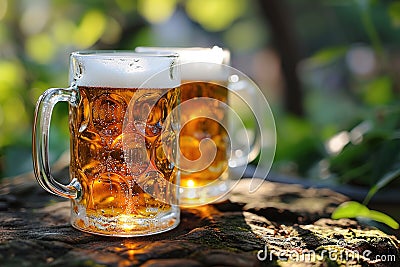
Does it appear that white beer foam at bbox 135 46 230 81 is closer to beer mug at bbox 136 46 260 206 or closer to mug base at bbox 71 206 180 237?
beer mug at bbox 136 46 260 206

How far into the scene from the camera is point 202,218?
1.08 metres

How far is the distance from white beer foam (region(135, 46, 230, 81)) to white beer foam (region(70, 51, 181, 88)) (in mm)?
190

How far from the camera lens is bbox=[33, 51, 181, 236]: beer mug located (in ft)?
3.10

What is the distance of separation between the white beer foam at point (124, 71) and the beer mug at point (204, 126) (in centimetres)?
19

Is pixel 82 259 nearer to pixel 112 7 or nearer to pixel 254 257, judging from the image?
pixel 254 257

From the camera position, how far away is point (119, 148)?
948mm

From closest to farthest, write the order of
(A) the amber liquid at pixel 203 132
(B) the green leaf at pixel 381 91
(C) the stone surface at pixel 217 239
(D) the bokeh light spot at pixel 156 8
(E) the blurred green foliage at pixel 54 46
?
(C) the stone surface at pixel 217 239, (A) the amber liquid at pixel 203 132, (E) the blurred green foliage at pixel 54 46, (B) the green leaf at pixel 381 91, (D) the bokeh light spot at pixel 156 8

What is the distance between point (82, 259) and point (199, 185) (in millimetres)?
432

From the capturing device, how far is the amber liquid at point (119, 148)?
3.11 feet

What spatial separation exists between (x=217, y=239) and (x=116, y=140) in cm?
23

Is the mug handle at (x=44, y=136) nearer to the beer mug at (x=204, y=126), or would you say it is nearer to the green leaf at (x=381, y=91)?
the beer mug at (x=204, y=126)

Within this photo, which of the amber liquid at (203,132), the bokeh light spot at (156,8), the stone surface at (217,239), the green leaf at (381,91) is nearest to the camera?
the stone surface at (217,239)

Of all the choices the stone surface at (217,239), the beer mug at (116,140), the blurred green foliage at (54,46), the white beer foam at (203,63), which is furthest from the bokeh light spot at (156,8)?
the beer mug at (116,140)

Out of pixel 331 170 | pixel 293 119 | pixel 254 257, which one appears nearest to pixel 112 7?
pixel 293 119
